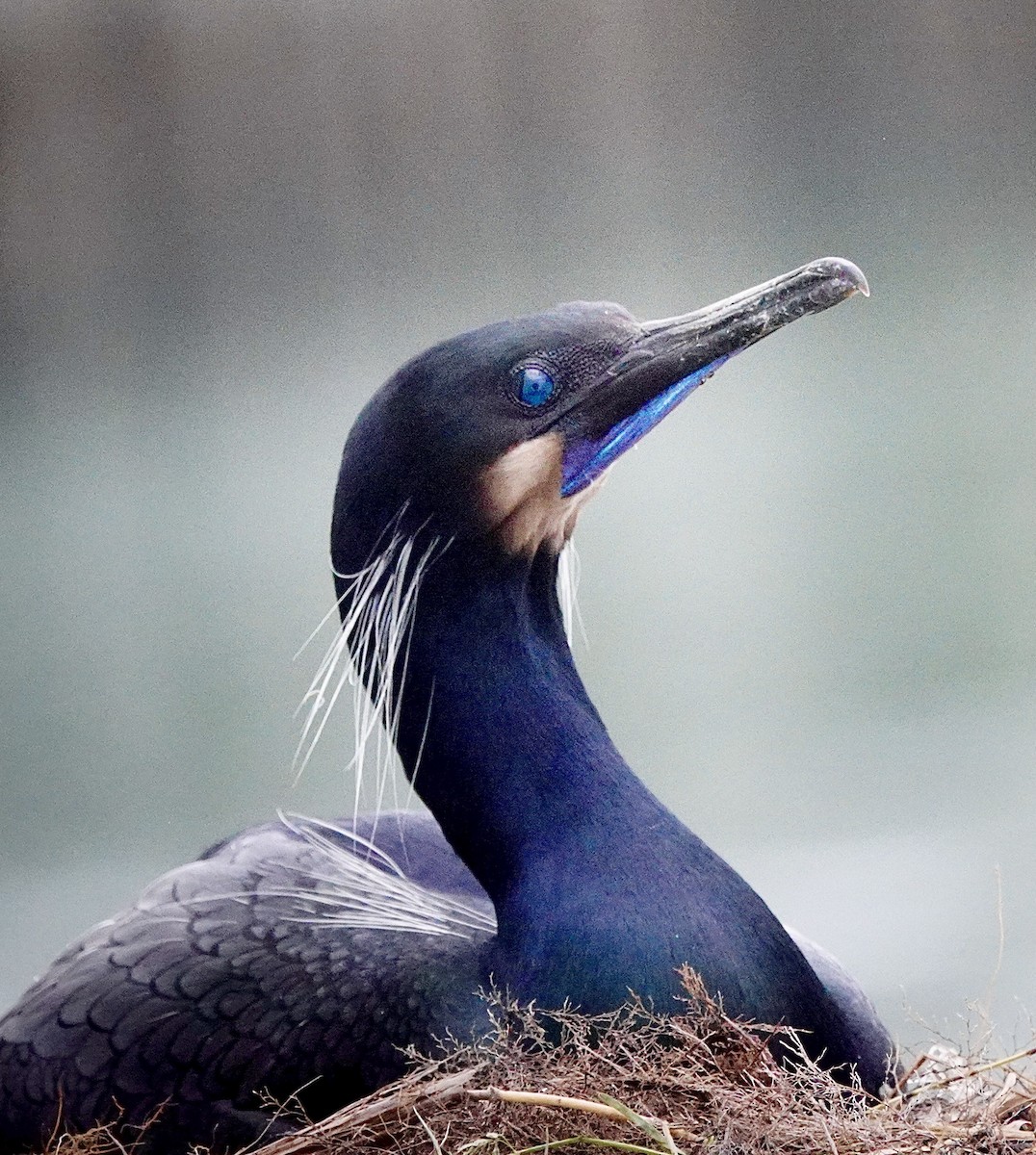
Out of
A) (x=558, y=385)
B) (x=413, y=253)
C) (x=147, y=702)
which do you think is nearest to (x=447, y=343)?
(x=558, y=385)

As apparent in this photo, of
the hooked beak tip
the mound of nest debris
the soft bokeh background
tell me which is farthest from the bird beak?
the mound of nest debris

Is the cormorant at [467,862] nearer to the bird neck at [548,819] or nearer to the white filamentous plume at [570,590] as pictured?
the bird neck at [548,819]

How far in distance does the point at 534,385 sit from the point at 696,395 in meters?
0.44

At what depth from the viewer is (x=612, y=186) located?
1.66 metres

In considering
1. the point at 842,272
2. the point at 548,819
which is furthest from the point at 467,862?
the point at 842,272

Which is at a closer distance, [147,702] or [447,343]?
[447,343]

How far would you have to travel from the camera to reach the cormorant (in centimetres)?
119

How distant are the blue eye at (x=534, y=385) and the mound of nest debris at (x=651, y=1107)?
1.74 ft

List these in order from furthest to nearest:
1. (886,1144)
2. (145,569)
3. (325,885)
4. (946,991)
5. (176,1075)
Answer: (145,569) → (946,991) → (325,885) → (176,1075) → (886,1144)

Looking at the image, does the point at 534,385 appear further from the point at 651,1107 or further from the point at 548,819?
the point at 651,1107

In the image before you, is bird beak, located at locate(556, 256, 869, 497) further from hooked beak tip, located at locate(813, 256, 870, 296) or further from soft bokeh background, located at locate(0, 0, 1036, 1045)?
soft bokeh background, located at locate(0, 0, 1036, 1045)

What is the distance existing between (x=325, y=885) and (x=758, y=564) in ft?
2.10

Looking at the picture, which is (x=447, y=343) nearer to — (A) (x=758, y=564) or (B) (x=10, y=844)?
(A) (x=758, y=564)

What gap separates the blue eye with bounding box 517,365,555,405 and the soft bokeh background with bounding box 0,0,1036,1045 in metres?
0.40
